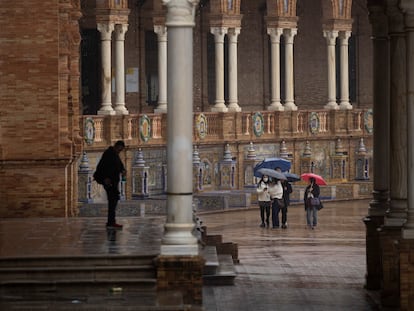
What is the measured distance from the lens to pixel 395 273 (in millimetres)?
20297

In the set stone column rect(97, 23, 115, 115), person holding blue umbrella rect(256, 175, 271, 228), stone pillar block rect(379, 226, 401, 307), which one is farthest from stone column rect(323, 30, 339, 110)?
stone pillar block rect(379, 226, 401, 307)

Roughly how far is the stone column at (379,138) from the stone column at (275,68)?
20.4 m

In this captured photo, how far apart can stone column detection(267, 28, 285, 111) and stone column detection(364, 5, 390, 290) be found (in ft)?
67.1

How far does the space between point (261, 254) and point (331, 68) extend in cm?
1697

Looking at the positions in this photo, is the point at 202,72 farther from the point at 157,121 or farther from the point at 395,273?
the point at 395,273

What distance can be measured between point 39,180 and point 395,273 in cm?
678

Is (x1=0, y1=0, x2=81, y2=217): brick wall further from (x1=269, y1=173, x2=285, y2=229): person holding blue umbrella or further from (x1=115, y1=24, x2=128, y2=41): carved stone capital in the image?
(x1=115, y1=24, x2=128, y2=41): carved stone capital

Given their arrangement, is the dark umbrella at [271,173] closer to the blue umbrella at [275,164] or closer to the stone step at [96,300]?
the blue umbrella at [275,164]

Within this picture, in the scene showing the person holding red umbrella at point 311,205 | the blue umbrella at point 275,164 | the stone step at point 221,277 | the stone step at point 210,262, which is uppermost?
the blue umbrella at point 275,164

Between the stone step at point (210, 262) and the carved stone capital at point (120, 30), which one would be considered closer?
the stone step at point (210, 262)

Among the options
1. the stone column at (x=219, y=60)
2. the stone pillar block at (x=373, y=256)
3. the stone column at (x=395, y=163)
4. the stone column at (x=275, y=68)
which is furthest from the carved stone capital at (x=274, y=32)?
the stone column at (x=395, y=163)

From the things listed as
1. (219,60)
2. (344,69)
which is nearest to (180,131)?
(219,60)

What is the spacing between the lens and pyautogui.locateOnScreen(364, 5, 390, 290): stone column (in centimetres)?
2236

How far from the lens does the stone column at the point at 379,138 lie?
73.4 feet
